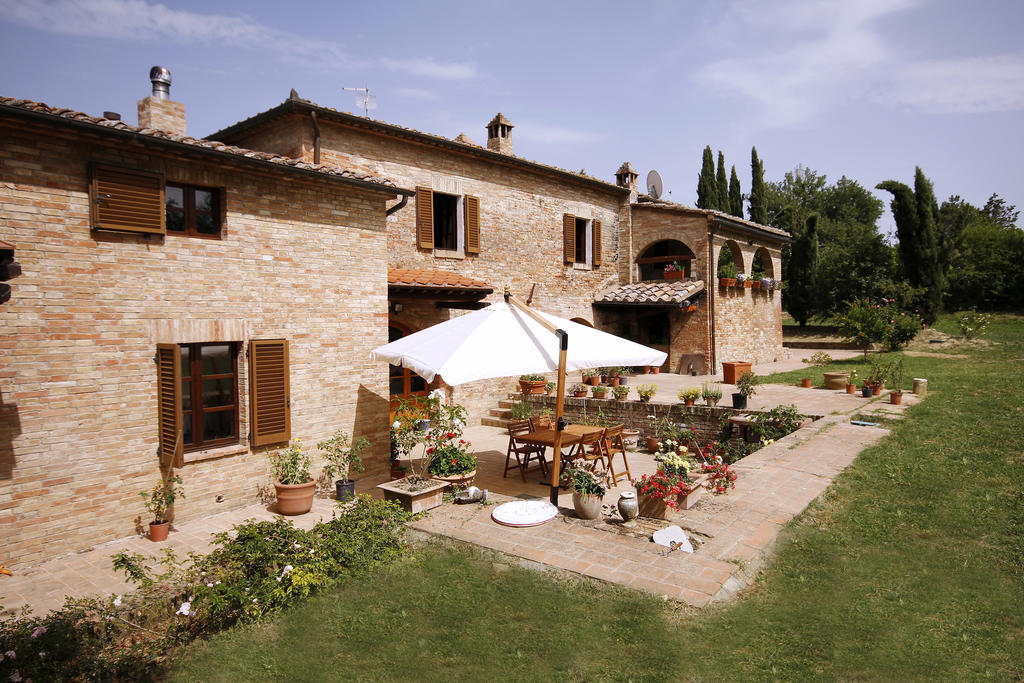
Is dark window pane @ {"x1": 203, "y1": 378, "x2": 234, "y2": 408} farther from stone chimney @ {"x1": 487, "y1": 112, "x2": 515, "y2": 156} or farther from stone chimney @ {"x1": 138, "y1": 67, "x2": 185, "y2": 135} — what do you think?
stone chimney @ {"x1": 487, "y1": 112, "x2": 515, "y2": 156}

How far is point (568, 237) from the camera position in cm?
1759

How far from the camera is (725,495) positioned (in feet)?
22.3

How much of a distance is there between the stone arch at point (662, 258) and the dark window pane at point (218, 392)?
14585 millimetres

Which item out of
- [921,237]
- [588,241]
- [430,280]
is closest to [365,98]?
[430,280]

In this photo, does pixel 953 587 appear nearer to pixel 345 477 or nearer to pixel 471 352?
pixel 471 352

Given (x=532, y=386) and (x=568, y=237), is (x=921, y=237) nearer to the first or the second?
(x=568, y=237)

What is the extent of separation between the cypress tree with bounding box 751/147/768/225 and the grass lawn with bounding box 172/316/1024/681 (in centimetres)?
3400

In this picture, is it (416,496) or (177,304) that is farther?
(177,304)

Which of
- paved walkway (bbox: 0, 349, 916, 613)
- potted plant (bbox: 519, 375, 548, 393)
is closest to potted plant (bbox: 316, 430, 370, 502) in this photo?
paved walkway (bbox: 0, 349, 916, 613)

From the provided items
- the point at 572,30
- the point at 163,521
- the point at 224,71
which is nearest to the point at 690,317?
the point at 572,30

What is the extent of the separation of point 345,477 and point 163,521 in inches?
103

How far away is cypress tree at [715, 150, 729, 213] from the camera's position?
127 feet

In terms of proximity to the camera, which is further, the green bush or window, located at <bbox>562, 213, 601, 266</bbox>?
window, located at <bbox>562, 213, 601, 266</bbox>

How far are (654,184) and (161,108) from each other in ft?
53.3
